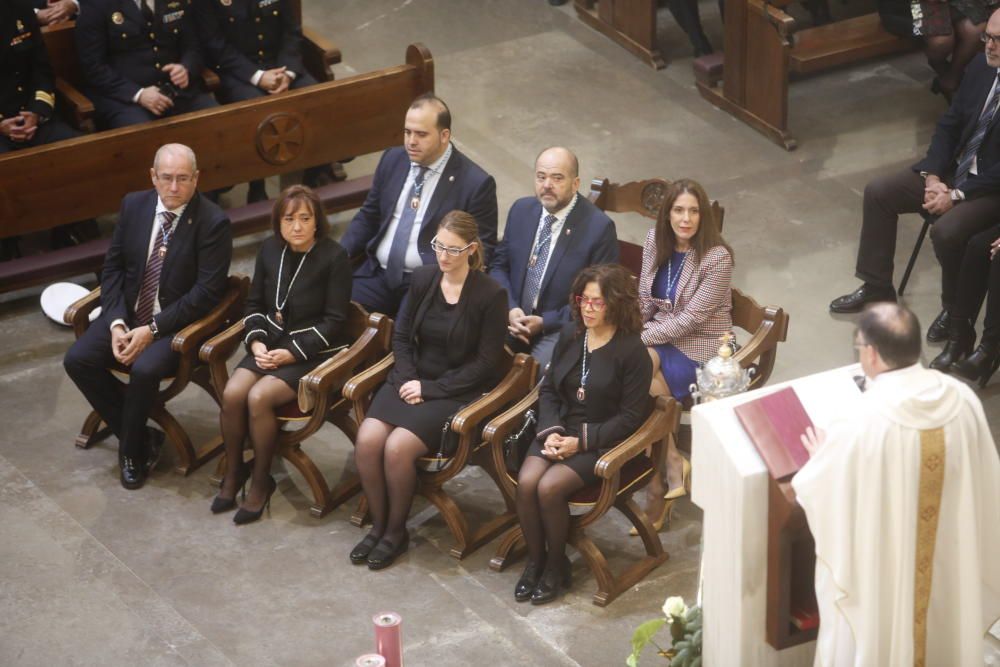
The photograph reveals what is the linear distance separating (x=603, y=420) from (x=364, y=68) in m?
4.40

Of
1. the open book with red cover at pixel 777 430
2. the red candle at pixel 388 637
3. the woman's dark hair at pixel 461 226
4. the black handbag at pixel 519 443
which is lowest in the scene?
the black handbag at pixel 519 443

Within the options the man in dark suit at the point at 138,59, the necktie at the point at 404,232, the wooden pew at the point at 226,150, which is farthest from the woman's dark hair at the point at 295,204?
the man in dark suit at the point at 138,59

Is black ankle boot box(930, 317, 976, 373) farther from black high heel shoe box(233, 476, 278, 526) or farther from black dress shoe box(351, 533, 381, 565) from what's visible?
black high heel shoe box(233, 476, 278, 526)

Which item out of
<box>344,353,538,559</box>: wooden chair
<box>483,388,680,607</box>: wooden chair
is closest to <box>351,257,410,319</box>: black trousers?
<box>344,353,538,559</box>: wooden chair

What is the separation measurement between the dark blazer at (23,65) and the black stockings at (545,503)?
3316mm

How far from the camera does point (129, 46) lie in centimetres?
792

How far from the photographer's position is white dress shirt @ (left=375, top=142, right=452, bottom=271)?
6668 mm

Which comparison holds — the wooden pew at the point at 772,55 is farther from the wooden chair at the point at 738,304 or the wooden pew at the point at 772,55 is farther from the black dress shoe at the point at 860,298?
the wooden chair at the point at 738,304

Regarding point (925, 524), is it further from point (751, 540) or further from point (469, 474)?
point (469, 474)

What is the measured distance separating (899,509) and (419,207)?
2964mm

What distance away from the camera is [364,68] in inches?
374

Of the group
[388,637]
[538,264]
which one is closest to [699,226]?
[538,264]

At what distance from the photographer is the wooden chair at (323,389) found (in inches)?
240

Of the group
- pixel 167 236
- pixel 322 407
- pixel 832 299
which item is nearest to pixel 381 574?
pixel 322 407
